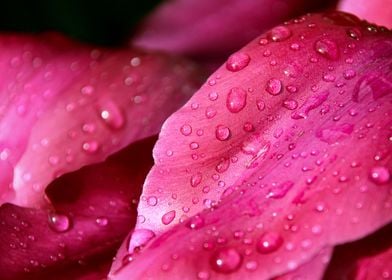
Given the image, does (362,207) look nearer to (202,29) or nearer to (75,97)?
(75,97)

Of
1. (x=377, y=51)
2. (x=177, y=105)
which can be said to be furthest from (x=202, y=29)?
(x=377, y=51)

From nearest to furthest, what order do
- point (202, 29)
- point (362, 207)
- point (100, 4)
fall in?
1. point (362, 207)
2. point (202, 29)
3. point (100, 4)

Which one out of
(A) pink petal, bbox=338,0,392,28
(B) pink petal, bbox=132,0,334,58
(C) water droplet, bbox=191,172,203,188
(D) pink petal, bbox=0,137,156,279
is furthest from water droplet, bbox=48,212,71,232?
(B) pink petal, bbox=132,0,334,58

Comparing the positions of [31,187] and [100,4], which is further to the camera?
[100,4]

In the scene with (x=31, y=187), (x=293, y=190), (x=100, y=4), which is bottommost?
(x=100, y=4)

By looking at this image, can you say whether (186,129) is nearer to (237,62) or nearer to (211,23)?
(237,62)

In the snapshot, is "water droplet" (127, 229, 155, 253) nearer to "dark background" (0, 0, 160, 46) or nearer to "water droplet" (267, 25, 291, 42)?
"water droplet" (267, 25, 291, 42)
